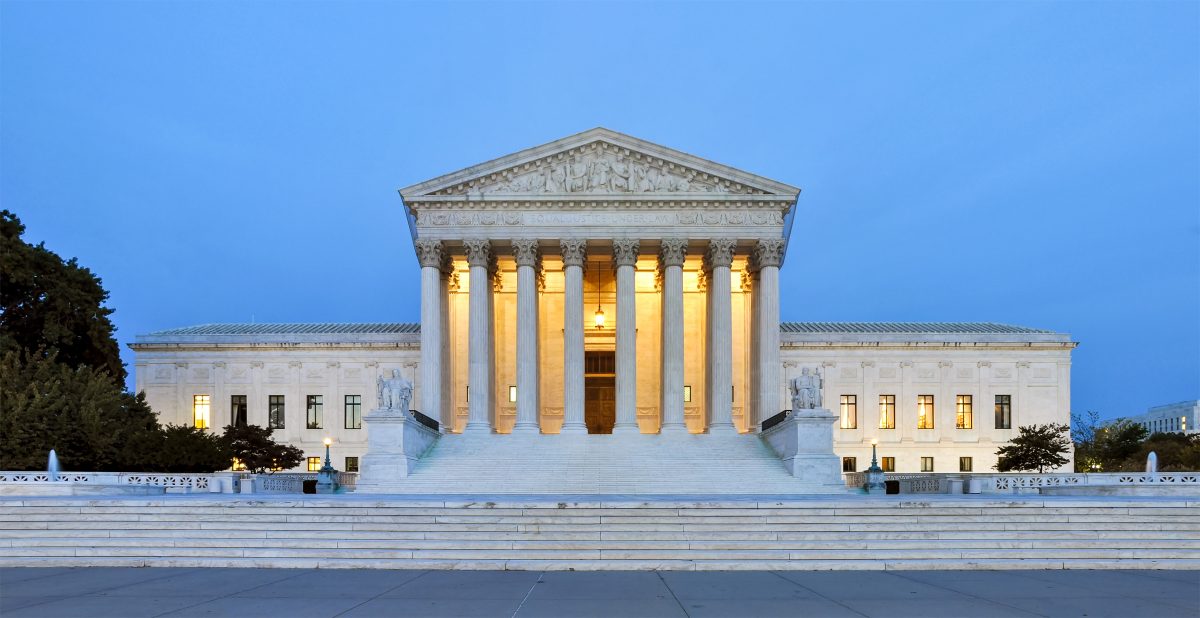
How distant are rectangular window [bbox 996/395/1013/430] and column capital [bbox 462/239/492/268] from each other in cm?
3802

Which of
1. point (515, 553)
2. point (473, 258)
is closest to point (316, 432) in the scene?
point (473, 258)

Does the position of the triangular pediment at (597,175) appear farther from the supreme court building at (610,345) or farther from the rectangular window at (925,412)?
the rectangular window at (925,412)

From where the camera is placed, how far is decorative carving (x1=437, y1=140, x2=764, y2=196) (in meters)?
46.7

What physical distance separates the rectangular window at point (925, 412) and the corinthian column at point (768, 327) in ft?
61.8

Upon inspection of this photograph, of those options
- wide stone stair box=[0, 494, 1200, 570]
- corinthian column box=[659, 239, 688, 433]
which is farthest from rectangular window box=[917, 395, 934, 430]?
wide stone stair box=[0, 494, 1200, 570]

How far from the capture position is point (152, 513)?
20.9m

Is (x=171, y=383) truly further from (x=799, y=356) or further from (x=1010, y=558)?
(x=1010, y=558)

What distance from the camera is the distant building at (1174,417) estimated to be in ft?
513

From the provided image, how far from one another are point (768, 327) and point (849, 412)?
17.3 metres

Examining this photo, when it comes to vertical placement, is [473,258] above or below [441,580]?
above

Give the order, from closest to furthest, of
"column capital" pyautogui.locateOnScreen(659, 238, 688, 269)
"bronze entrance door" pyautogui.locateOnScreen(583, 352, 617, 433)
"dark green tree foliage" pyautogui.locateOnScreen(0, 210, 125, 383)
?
1. "dark green tree foliage" pyautogui.locateOnScreen(0, 210, 125, 383)
2. "column capital" pyautogui.locateOnScreen(659, 238, 688, 269)
3. "bronze entrance door" pyautogui.locateOnScreen(583, 352, 617, 433)

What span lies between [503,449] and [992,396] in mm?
37406

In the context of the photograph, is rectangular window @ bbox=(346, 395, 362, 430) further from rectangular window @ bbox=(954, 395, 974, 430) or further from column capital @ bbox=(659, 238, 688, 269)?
rectangular window @ bbox=(954, 395, 974, 430)

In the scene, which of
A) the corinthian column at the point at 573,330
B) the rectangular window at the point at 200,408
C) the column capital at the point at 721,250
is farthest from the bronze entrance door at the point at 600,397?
the rectangular window at the point at 200,408
